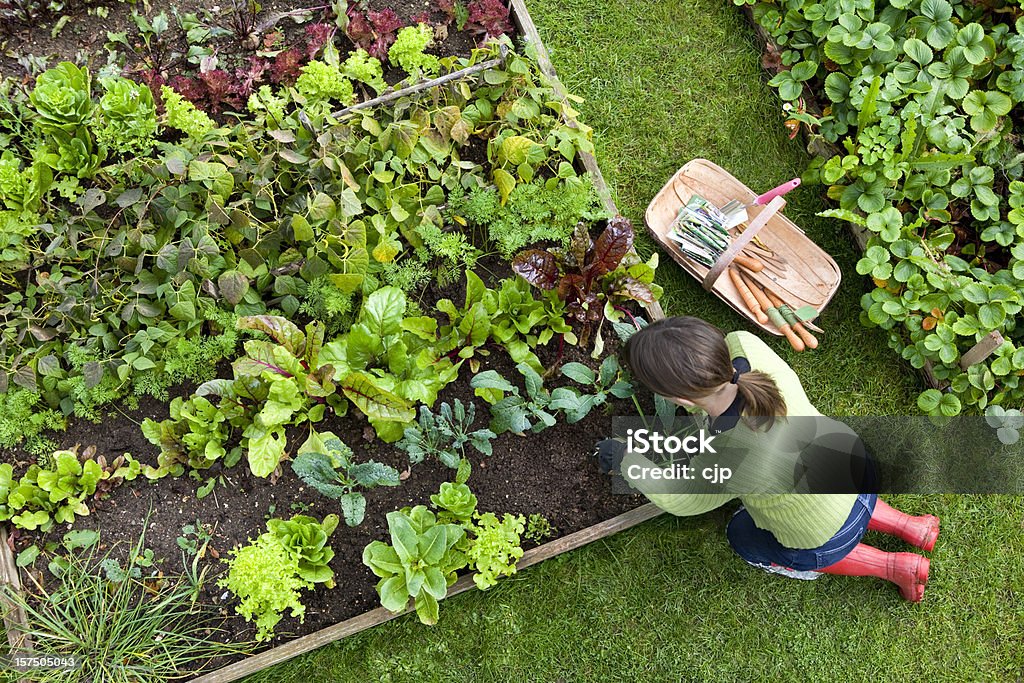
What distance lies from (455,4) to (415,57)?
0.43m

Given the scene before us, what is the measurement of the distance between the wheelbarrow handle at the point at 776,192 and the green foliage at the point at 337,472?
193 cm

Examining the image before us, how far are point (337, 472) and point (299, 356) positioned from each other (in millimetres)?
455

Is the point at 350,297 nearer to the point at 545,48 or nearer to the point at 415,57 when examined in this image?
the point at 415,57

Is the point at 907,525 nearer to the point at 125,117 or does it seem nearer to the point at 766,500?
the point at 766,500

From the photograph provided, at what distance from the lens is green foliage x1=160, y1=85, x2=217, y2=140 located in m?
3.07

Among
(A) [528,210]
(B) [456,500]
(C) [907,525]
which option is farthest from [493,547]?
(C) [907,525]

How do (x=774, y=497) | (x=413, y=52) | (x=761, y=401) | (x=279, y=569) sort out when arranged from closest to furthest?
(x=761, y=401)
(x=279, y=569)
(x=774, y=497)
(x=413, y=52)

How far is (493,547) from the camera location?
2.79 meters

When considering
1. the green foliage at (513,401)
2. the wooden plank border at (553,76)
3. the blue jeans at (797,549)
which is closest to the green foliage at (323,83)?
the wooden plank border at (553,76)

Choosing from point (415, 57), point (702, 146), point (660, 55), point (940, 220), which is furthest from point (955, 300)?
point (415, 57)

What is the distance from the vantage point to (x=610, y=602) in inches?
126

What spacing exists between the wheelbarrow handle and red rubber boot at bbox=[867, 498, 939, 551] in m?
1.33

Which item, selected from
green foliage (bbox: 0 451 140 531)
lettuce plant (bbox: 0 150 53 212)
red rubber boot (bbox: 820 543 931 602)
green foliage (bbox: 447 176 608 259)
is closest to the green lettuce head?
lettuce plant (bbox: 0 150 53 212)

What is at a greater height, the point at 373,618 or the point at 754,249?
the point at 754,249
